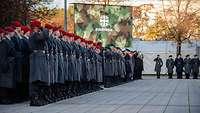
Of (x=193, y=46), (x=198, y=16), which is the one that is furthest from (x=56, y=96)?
(x=198, y=16)

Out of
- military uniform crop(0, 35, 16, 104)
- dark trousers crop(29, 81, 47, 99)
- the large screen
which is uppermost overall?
the large screen

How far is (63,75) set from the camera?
17828mm

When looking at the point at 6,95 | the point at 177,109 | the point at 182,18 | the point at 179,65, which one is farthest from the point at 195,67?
the point at 177,109

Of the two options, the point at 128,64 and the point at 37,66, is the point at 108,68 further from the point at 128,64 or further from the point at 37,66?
the point at 37,66

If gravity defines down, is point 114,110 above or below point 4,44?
below

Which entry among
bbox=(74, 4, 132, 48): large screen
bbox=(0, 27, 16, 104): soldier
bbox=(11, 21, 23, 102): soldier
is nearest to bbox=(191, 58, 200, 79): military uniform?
bbox=(74, 4, 132, 48): large screen

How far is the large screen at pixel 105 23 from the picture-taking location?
3588 centimetres

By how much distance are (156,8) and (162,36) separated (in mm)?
3850

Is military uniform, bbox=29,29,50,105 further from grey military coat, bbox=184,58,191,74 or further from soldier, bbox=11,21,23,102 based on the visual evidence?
grey military coat, bbox=184,58,191,74

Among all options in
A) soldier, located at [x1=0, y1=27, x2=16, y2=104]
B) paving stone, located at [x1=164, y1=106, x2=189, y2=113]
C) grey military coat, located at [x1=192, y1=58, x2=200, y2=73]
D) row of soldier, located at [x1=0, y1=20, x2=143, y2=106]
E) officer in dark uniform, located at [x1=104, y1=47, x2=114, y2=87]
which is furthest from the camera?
grey military coat, located at [x1=192, y1=58, x2=200, y2=73]

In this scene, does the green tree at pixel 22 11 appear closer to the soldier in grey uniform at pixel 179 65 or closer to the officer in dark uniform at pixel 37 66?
the officer in dark uniform at pixel 37 66

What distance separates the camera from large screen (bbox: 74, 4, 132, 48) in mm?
35875

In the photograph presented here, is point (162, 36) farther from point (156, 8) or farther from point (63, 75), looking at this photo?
point (63, 75)

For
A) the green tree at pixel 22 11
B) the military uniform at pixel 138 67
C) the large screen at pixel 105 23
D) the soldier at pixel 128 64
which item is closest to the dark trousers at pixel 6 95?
the green tree at pixel 22 11
